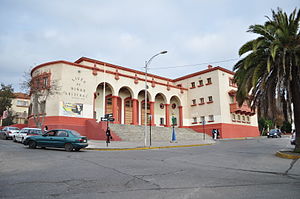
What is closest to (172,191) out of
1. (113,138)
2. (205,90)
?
(113,138)

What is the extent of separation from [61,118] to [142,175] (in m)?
22.9

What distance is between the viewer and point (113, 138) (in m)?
26.9

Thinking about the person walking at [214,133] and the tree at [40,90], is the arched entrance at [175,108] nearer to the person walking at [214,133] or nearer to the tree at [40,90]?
the person walking at [214,133]

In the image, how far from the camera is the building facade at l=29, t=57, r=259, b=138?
29.6 m

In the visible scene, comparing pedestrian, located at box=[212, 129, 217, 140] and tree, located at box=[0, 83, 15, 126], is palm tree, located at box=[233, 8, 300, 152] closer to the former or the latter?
pedestrian, located at box=[212, 129, 217, 140]

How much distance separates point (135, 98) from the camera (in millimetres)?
36500

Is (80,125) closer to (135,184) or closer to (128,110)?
(128,110)

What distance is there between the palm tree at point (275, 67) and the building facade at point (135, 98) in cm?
1294

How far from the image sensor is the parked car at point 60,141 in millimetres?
16312

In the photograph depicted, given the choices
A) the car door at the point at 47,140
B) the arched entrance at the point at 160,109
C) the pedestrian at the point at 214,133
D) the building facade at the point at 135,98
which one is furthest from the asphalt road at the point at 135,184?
the arched entrance at the point at 160,109

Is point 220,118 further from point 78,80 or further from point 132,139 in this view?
point 78,80

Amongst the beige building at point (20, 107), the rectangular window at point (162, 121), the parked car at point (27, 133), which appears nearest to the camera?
the parked car at point (27, 133)

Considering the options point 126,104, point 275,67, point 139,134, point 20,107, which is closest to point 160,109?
point 126,104

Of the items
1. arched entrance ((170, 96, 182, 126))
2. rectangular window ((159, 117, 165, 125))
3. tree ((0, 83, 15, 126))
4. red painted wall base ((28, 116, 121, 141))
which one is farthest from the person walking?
tree ((0, 83, 15, 126))
